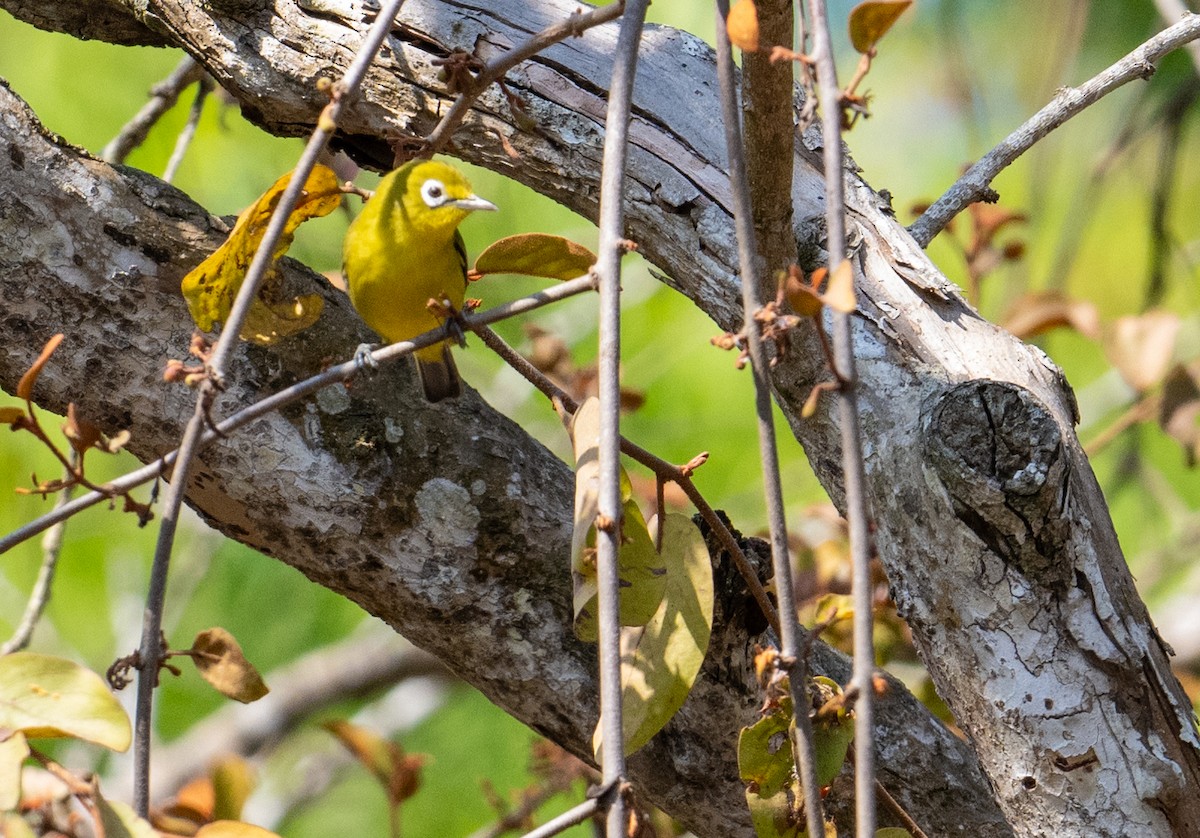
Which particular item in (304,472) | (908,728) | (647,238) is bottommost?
(908,728)

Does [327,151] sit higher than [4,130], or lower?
higher

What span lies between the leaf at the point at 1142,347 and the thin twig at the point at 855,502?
1.80 meters

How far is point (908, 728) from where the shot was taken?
1708 mm

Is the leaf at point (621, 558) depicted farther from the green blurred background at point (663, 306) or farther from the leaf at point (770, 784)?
the green blurred background at point (663, 306)

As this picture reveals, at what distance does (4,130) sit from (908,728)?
1.56 meters

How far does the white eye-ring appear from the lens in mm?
1749

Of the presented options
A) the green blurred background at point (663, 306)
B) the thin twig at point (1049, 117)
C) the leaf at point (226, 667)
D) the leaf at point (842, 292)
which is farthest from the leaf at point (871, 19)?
the green blurred background at point (663, 306)

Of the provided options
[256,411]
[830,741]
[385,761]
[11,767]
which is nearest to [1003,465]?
[830,741]

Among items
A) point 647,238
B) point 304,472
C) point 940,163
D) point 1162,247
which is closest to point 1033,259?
point 940,163

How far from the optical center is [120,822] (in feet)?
2.93

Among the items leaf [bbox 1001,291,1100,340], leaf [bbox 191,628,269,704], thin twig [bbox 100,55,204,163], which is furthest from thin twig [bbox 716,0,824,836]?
thin twig [bbox 100,55,204,163]

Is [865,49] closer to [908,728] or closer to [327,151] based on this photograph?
[908,728]

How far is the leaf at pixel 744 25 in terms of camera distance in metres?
0.99

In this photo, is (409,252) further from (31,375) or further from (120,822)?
(120,822)
